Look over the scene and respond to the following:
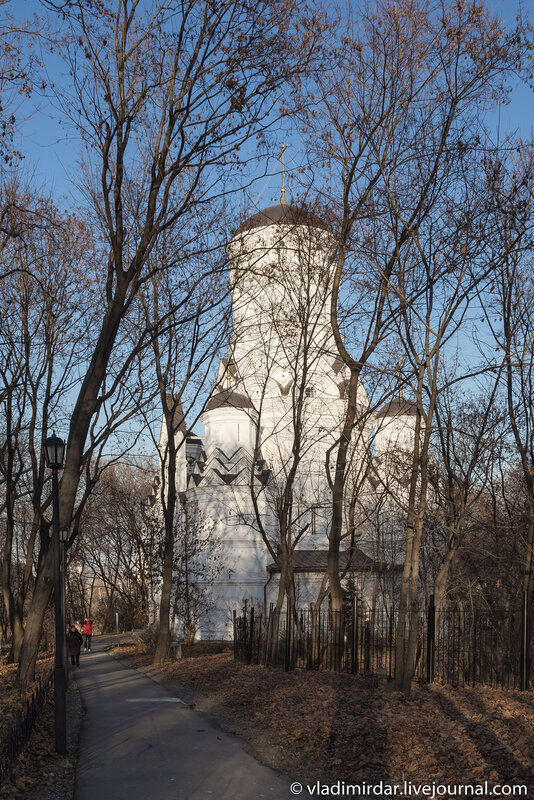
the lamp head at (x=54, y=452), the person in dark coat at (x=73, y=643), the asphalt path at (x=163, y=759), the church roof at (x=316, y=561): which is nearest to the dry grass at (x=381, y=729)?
the asphalt path at (x=163, y=759)

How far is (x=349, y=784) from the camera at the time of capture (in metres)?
8.41

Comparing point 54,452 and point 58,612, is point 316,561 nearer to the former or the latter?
point 58,612

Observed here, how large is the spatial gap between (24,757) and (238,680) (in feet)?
28.2

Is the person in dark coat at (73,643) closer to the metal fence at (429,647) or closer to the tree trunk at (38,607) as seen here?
the metal fence at (429,647)

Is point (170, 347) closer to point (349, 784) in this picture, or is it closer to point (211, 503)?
point (349, 784)

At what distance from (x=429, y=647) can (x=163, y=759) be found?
25.2 feet

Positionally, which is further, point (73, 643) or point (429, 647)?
point (73, 643)

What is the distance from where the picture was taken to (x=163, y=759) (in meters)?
9.66

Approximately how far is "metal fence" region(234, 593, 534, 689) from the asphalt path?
184 inches

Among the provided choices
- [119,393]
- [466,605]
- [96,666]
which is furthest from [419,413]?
[96,666]

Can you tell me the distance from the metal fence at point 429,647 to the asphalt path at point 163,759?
15.3 feet

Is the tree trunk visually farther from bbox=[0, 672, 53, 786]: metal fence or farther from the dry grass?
the dry grass

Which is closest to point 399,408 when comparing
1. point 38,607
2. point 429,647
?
point 429,647

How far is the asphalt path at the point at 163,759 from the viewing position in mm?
8141
